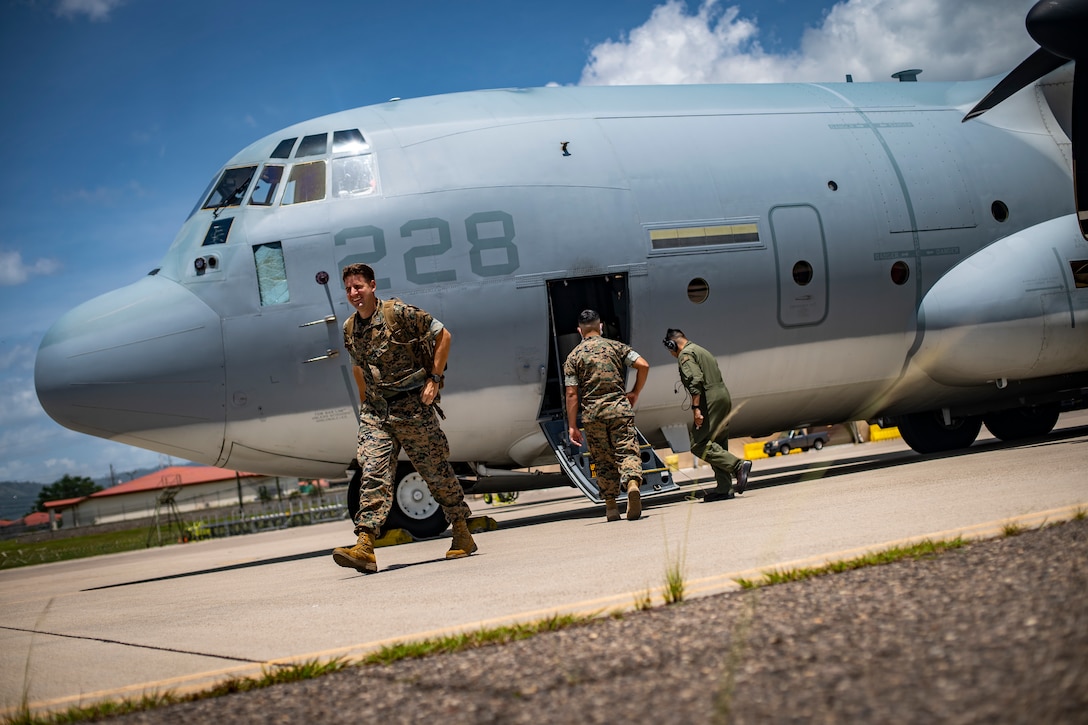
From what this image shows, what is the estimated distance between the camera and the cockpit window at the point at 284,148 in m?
10.3

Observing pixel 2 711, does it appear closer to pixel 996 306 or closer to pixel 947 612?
pixel 947 612

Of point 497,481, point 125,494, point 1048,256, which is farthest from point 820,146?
Result: point 125,494

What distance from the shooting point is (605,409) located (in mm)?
8984

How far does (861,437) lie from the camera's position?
43875 millimetres

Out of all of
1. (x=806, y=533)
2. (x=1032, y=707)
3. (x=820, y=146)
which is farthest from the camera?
(x=820, y=146)

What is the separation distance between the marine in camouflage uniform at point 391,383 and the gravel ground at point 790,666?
3.69 m

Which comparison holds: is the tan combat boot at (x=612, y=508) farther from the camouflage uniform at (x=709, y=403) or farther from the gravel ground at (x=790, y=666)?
the gravel ground at (x=790, y=666)

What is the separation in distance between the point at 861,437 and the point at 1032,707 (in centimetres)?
4390

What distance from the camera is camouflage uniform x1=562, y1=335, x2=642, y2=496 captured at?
29.5ft

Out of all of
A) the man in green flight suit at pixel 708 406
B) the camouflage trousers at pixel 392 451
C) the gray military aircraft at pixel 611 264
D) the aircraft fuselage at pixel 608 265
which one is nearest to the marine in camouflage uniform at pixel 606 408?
the gray military aircraft at pixel 611 264

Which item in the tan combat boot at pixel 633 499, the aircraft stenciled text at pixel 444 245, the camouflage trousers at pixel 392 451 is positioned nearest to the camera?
the camouflage trousers at pixel 392 451

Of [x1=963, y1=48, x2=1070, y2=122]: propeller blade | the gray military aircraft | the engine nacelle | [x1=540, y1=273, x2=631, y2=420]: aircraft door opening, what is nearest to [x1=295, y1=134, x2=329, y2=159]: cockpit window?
the gray military aircraft

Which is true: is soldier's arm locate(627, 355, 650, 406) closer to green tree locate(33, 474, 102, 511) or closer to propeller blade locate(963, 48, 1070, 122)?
propeller blade locate(963, 48, 1070, 122)

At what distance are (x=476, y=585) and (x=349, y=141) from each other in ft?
20.3
